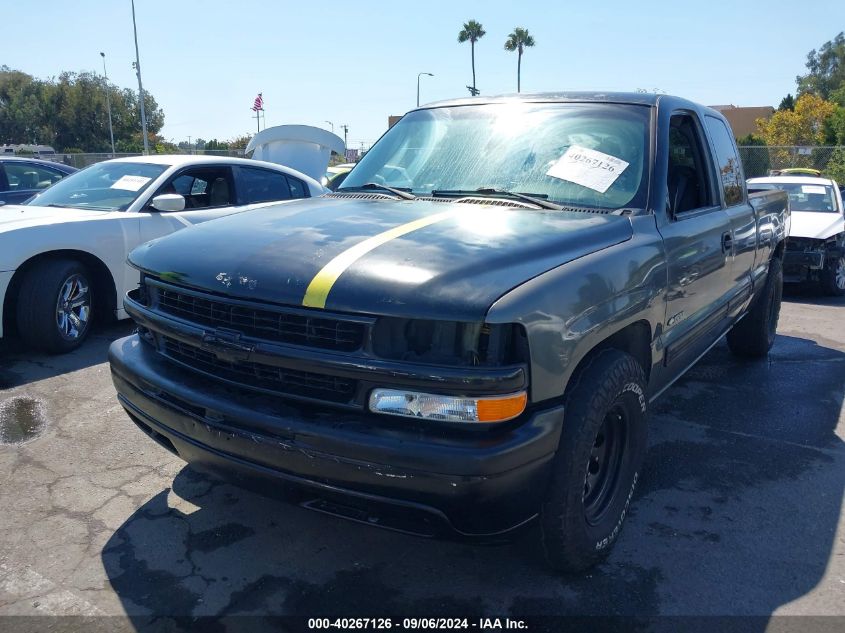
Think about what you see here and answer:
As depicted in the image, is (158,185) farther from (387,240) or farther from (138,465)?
(387,240)

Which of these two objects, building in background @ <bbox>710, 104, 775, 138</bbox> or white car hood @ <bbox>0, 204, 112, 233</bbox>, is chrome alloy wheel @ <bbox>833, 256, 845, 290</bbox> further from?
building in background @ <bbox>710, 104, 775, 138</bbox>

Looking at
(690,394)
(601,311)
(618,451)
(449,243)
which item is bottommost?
(690,394)

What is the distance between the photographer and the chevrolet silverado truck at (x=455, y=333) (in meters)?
2.21

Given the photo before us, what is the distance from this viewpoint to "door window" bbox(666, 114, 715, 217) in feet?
11.7

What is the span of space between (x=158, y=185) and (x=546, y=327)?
16.5ft

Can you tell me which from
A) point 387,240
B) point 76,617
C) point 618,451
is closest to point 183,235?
point 387,240

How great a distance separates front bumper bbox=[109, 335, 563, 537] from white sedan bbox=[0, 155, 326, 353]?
3.52 meters

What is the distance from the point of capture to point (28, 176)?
9.12 metres

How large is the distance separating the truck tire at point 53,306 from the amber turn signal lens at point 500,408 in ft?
14.5

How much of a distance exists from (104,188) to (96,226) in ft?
2.68

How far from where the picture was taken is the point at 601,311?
102 inches

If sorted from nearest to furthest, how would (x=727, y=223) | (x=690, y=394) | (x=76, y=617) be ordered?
(x=76, y=617), (x=727, y=223), (x=690, y=394)

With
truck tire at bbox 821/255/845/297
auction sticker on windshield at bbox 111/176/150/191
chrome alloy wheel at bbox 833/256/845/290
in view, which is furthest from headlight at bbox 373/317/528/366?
chrome alloy wheel at bbox 833/256/845/290

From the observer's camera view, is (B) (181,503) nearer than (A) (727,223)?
Yes
